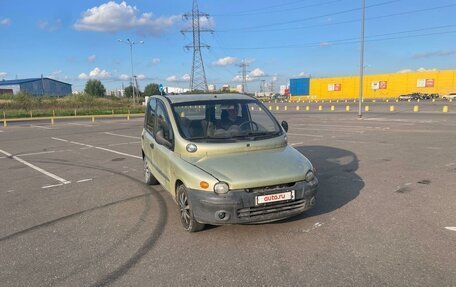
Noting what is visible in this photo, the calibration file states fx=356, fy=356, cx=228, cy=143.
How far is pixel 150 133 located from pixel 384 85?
85.1 m

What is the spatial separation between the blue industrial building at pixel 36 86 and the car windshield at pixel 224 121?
110754 mm

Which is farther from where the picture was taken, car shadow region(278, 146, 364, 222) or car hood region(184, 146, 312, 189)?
car shadow region(278, 146, 364, 222)

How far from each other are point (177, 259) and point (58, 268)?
122 centimetres

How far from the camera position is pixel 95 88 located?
320 ft

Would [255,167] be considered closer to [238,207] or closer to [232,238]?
[238,207]

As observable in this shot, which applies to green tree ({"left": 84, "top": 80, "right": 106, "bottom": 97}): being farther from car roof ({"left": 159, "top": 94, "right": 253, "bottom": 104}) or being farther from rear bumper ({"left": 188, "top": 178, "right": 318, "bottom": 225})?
rear bumper ({"left": 188, "top": 178, "right": 318, "bottom": 225})

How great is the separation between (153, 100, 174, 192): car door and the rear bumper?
964mm

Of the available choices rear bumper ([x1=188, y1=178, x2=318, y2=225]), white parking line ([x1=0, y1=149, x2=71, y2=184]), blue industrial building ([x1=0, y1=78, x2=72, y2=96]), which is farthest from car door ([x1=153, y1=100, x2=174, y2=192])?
blue industrial building ([x1=0, y1=78, x2=72, y2=96])

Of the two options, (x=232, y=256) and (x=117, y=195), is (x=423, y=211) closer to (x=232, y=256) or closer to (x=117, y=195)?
(x=232, y=256)

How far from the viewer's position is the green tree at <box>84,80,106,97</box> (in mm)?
97062

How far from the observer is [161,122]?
566cm

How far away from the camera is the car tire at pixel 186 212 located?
14.3 ft

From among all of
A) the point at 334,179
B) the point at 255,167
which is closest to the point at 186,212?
the point at 255,167

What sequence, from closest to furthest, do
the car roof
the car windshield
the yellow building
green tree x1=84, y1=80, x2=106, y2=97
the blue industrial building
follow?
the car windshield → the car roof → the yellow building → green tree x1=84, y1=80, x2=106, y2=97 → the blue industrial building
